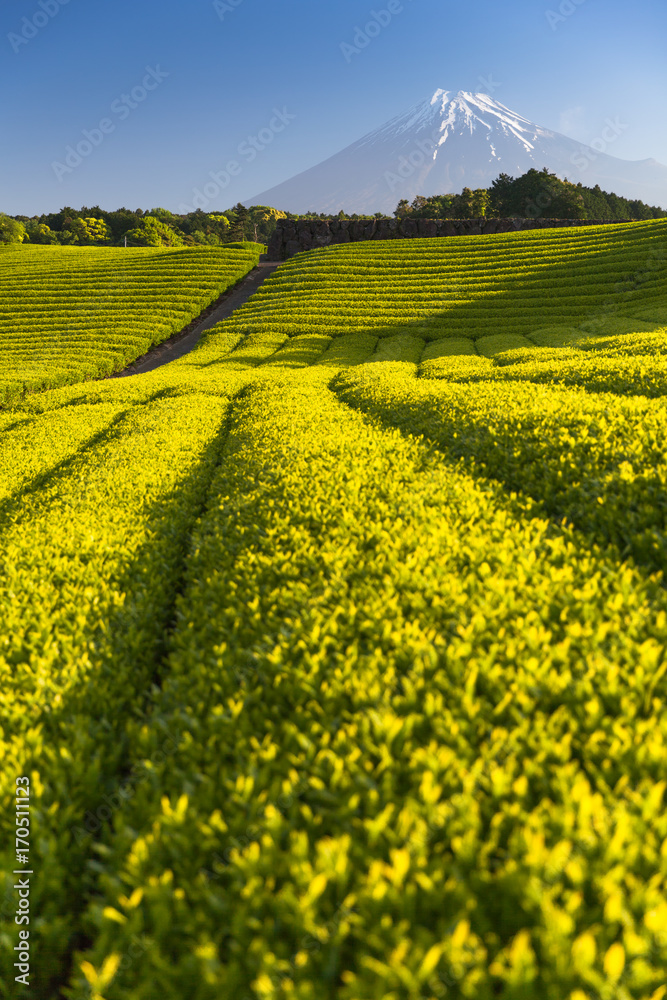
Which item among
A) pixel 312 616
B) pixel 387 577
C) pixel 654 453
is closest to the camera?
pixel 312 616

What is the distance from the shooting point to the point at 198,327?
40344 millimetres

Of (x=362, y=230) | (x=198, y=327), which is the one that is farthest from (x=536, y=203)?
(x=198, y=327)

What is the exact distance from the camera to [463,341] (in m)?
25.8

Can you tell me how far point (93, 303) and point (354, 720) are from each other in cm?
4651

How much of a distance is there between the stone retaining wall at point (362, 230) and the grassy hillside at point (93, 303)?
4.43 m

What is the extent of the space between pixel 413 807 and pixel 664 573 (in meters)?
3.12

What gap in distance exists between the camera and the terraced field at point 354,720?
1661mm

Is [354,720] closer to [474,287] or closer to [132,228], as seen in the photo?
[474,287]

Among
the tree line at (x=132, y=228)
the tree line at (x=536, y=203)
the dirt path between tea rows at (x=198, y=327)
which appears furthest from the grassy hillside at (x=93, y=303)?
the tree line at (x=536, y=203)

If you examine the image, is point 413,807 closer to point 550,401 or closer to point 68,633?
point 68,633

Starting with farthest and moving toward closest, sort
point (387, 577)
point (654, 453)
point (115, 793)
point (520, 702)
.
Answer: point (654, 453), point (387, 577), point (115, 793), point (520, 702)

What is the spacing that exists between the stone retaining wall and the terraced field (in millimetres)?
58042

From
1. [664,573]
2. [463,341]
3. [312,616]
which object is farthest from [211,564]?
[463,341]

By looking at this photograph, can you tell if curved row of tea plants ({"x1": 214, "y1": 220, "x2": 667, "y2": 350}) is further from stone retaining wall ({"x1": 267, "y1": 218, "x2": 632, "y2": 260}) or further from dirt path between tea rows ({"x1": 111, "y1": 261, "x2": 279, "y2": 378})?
stone retaining wall ({"x1": 267, "y1": 218, "x2": 632, "y2": 260})
